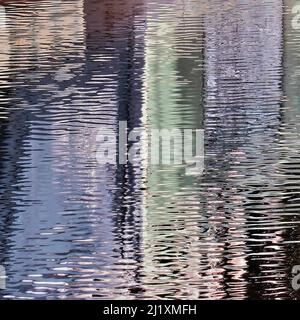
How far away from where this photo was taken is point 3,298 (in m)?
1.46

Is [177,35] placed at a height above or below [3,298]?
above

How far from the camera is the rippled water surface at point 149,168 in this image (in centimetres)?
156

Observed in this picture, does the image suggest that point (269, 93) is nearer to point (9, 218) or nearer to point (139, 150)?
point (139, 150)

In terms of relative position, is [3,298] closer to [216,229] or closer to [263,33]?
[216,229]

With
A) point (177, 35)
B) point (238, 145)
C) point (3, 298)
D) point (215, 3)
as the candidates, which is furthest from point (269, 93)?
point (215, 3)

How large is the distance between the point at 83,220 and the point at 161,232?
0.47 feet

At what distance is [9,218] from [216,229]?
34cm

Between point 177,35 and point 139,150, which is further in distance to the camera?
point 177,35

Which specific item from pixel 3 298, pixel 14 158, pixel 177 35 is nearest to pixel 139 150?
pixel 14 158

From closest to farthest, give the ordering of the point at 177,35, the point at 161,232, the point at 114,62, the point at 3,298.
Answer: the point at 3,298
the point at 161,232
the point at 114,62
the point at 177,35

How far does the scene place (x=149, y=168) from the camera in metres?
2.07

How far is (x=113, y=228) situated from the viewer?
1.75 m

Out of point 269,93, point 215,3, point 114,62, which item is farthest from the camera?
point 215,3

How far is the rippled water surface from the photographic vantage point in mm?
1560
